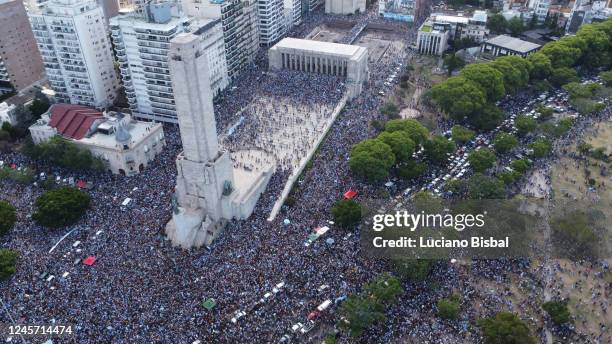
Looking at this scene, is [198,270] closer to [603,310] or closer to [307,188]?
[307,188]

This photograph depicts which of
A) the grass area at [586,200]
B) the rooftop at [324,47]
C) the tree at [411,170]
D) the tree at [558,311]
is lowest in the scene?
the grass area at [586,200]

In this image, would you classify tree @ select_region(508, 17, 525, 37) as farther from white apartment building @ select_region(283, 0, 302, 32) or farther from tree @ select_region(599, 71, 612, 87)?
white apartment building @ select_region(283, 0, 302, 32)

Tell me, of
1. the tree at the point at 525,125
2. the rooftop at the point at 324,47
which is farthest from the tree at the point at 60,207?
the tree at the point at 525,125

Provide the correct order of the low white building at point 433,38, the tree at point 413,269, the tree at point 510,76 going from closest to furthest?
the tree at point 413,269
the tree at point 510,76
the low white building at point 433,38

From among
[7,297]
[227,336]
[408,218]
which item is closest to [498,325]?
[408,218]

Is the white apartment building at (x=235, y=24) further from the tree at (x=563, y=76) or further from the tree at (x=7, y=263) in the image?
the tree at (x=563, y=76)
